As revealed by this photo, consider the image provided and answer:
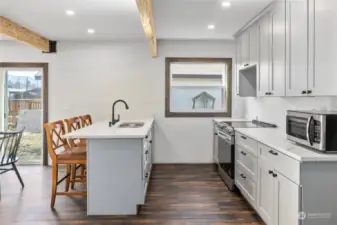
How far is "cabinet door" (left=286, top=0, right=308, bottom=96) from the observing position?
106 inches

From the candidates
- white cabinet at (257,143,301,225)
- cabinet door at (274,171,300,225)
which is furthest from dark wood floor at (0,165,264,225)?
cabinet door at (274,171,300,225)

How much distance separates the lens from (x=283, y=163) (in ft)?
7.84

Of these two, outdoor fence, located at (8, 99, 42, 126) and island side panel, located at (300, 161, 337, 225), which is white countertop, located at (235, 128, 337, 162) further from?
outdoor fence, located at (8, 99, 42, 126)

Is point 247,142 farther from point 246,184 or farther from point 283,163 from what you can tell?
point 283,163

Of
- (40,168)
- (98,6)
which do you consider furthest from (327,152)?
(40,168)

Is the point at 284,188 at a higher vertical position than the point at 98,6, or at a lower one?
lower

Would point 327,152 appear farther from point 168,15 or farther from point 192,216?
point 168,15

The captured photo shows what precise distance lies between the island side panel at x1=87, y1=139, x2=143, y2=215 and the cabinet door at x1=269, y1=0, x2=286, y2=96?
5.77ft

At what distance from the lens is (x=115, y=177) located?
326cm

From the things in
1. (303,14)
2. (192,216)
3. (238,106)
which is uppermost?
(303,14)

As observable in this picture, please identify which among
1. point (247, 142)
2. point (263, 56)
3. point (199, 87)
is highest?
point (263, 56)

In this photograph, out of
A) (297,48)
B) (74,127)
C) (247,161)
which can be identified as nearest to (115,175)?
(247,161)

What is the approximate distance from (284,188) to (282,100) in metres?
1.93

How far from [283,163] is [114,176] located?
1.83m
